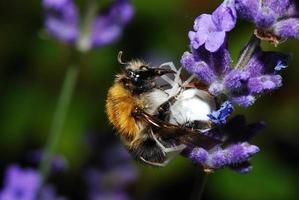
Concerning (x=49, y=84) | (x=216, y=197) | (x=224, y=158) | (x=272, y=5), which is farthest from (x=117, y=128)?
(x=49, y=84)

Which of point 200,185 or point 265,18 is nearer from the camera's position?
point 265,18

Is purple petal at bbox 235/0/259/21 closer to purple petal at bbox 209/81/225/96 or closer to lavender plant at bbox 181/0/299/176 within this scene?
lavender plant at bbox 181/0/299/176

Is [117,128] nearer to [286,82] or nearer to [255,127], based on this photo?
[255,127]

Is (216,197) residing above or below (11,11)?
below

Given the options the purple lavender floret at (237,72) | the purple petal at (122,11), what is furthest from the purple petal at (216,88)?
the purple petal at (122,11)

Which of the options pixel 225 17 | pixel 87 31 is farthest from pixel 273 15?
pixel 87 31

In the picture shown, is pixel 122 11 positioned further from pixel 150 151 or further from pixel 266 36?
pixel 266 36
